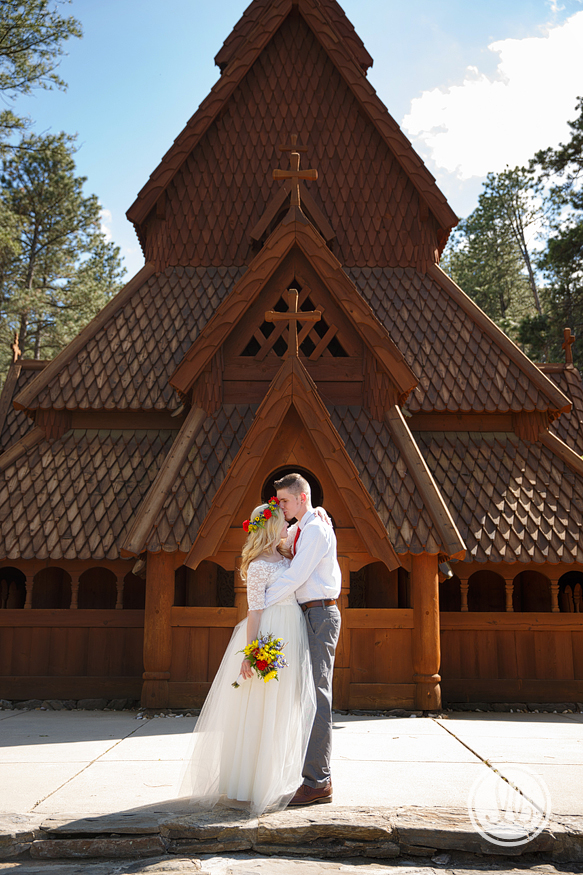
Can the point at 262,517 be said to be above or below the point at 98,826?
above

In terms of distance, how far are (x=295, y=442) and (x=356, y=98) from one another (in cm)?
730

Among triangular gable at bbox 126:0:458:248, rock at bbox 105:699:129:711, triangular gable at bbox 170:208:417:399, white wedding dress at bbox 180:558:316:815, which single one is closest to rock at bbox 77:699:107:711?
rock at bbox 105:699:129:711

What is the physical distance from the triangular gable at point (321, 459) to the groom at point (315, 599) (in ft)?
10.1

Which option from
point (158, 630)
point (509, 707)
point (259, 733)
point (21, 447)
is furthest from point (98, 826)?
point (21, 447)

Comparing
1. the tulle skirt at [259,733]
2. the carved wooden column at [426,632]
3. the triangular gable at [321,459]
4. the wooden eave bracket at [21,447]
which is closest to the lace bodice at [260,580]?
the tulle skirt at [259,733]

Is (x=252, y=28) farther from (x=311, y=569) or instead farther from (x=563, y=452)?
(x=311, y=569)

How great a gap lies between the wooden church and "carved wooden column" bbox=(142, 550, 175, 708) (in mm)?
23

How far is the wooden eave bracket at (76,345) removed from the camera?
9703mm

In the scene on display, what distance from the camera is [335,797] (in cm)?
429

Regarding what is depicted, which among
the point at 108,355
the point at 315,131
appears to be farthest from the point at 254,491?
the point at 315,131

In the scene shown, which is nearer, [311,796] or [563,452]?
[311,796]

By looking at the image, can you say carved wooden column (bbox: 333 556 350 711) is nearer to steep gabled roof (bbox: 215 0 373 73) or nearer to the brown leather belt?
the brown leather belt

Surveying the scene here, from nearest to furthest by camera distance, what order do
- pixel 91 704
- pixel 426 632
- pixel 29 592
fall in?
1. pixel 426 632
2. pixel 91 704
3. pixel 29 592

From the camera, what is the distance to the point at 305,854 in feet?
12.0
